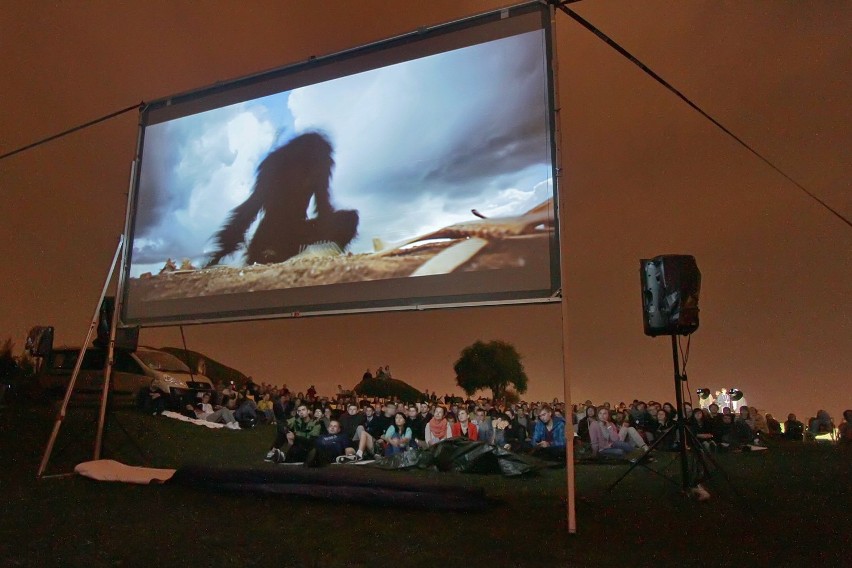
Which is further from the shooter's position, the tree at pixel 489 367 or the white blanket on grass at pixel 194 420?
the tree at pixel 489 367

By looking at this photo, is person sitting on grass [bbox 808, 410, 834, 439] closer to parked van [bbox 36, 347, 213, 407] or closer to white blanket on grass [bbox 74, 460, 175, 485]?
white blanket on grass [bbox 74, 460, 175, 485]

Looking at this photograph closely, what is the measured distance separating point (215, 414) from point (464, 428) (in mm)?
4379

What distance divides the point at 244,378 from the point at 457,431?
518cm

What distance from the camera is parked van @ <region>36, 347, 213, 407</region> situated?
31.6 feet

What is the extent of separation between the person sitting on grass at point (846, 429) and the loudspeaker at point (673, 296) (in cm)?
804

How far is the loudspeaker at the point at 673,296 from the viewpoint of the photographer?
4.06 metres

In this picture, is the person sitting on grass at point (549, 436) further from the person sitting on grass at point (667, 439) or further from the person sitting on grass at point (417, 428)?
the person sitting on grass at point (417, 428)

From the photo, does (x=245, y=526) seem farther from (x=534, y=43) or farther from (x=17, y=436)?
(x=17, y=436)

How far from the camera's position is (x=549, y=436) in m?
7.91

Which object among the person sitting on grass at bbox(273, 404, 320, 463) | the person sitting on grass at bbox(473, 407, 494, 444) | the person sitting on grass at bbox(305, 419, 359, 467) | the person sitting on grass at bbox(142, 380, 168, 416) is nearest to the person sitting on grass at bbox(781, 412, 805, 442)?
the person sitting on grass at bbox(473, 407, 494, 444)

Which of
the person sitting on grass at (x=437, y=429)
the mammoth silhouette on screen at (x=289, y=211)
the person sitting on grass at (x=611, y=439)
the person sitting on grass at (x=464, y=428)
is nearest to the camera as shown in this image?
the mammoth silhouette on screen at (x=289, y=211)

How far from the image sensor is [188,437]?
779cm

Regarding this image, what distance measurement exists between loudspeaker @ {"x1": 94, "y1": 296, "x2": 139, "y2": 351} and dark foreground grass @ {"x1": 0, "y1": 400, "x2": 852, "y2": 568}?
4.73ft

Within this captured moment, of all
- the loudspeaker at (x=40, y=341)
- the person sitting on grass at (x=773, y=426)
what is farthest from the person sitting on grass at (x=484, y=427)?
the person sitting on grass at (x=773, y=426)
